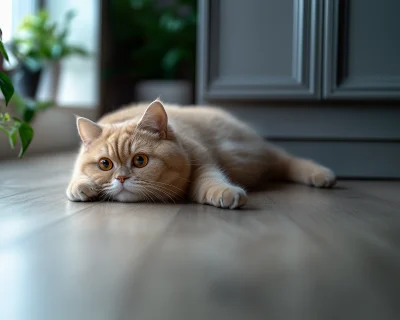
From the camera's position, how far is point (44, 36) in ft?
10.8

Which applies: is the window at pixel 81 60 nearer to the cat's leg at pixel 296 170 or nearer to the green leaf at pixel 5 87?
the cat's leg at pixel 296 170

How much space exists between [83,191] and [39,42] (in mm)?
2300

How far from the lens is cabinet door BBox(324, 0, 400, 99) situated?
6.23ft

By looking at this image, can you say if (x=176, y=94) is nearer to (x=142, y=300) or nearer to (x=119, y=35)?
(x=119, y=35)

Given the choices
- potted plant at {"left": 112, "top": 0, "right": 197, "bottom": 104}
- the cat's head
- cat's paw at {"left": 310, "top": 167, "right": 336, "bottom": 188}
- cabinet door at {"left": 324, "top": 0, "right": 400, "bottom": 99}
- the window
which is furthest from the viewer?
potted plant at {"left": 112, "top": 0, "right": 197, "bottom": 104}

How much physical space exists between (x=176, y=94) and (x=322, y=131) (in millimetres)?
2138

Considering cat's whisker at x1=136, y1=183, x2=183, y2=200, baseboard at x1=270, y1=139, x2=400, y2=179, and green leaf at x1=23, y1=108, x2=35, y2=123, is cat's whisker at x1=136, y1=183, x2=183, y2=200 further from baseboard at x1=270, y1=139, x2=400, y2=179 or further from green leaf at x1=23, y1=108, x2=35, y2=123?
green leaf at x1=23, y1=108, x2=35, y2=123

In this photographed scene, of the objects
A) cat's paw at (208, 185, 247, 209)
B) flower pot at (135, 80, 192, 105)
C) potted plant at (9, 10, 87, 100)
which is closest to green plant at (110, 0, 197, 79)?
flower pot at (135, 80, 192, 105)

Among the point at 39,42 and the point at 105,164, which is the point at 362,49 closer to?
the point at 105,164

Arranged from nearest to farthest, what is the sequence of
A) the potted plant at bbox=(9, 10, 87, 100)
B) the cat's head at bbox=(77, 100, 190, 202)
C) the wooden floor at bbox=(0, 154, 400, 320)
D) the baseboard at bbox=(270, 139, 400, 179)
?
1. the wooden floor at bbox=(0, 154, 400, 320)
2. the cat's head at bbox=(77, 100, 190, 202)
3. the baseboard at bbox=(270, 139, 400, 179)
4. the potted plant at bbox=(9, 10, 87, 100)

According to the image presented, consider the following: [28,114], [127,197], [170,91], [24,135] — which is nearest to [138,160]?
[127,197]

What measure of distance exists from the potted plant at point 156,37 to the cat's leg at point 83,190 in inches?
107

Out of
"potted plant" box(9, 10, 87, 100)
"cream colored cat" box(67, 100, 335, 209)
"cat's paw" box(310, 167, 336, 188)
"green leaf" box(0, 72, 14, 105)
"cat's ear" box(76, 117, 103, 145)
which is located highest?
"potted plant" box(9, 10, 87, 100)

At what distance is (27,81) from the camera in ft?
10.5
